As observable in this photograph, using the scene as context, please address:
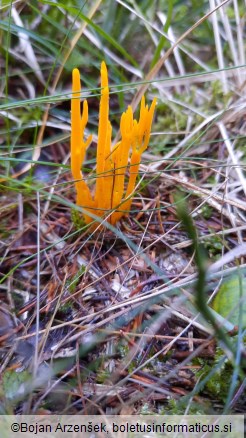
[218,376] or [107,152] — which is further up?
[107,152]

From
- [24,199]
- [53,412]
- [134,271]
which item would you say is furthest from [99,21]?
[53,412]

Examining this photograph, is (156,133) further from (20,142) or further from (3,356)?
(3,356)

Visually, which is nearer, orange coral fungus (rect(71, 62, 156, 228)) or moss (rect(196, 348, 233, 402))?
moss (rect(196, 348, 233, 402))

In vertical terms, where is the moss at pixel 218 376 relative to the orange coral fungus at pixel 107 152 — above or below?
below

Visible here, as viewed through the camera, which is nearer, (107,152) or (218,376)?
(218,376)

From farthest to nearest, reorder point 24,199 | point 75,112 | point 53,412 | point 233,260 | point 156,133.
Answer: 1. point 156,133
2. point 24,199
3. point 233,260
4. point 75,112
5. point 53,412

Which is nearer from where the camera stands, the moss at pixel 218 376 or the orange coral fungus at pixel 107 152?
the moss at pixel 218 376

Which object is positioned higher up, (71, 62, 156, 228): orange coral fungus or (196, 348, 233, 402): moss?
(71, 62, 156, 228): orange coral fungus

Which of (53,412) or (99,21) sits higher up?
(99,21)
